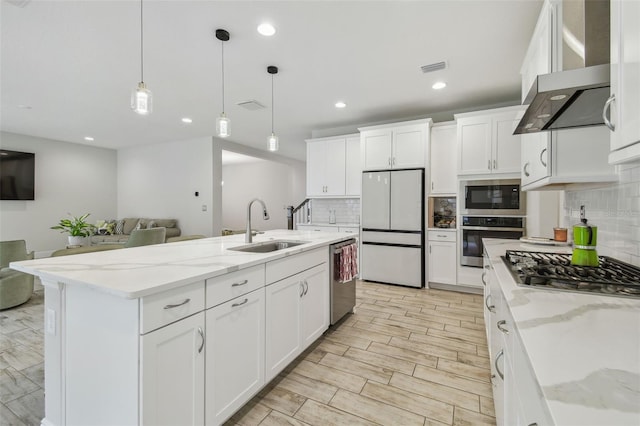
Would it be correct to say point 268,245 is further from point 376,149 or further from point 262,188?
point 262,188

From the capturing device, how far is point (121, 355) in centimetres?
117

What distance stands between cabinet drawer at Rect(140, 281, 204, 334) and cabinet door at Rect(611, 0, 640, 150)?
1.71 metres

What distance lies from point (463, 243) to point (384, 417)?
293cm

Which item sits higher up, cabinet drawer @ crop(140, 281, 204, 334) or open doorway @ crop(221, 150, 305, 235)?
open doorway @ crop(221, 150, 305, 235)

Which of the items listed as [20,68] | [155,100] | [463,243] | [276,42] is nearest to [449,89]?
[463,243]

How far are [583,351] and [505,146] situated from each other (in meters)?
3.71

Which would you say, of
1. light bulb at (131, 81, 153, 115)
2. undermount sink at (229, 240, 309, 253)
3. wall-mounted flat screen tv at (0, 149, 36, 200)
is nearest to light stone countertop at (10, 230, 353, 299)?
undermount sink at (229, 240, 309, 253)

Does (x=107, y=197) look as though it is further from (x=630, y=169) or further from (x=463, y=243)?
(x=630, y=169)

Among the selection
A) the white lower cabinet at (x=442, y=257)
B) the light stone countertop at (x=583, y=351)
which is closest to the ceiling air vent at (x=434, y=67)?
the white lower cabinet at (x=442, y=257)

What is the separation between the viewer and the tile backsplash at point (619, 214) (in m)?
1.44

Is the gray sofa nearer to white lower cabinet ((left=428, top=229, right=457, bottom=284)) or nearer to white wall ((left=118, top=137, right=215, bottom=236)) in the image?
white wall ((left=118, top=137, right=215, bottom=236))

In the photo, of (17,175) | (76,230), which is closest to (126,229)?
(17,175)

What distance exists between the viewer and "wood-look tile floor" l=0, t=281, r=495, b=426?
1678mm

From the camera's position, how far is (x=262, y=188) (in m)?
9.97
